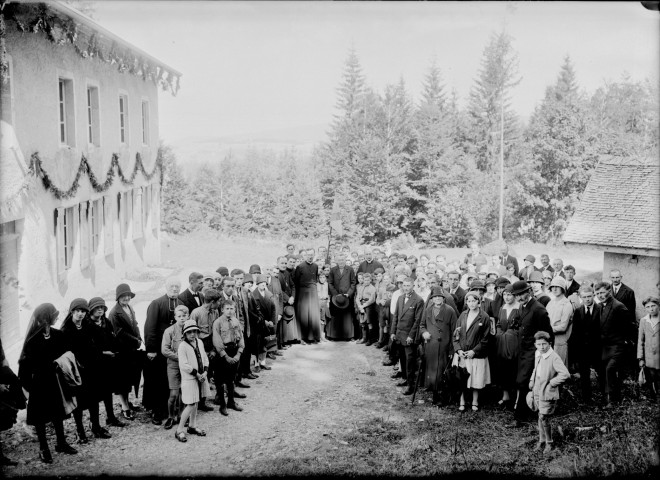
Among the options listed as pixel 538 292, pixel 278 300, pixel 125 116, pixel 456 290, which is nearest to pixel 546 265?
pixel 456 290

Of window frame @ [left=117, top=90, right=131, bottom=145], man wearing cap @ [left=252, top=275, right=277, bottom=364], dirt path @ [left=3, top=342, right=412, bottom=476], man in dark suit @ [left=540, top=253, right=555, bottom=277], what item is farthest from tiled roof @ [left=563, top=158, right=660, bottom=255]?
window frame @ [left=117, top=90, right=131, bottom=145]

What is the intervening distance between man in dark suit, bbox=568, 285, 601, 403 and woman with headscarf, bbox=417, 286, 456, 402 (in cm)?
168

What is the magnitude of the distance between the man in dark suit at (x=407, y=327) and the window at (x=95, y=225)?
29.7 ft

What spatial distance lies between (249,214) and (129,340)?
32.1 metres

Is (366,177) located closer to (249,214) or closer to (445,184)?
(445,184)

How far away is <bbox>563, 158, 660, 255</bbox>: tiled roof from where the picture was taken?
10.9 meters

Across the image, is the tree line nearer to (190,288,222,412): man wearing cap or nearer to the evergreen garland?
the evergreen garland

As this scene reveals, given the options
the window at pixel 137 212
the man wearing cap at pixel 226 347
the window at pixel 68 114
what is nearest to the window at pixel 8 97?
the window at pixel 68 114

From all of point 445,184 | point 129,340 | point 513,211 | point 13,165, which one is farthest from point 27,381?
point 513,211

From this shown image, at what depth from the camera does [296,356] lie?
11.6m

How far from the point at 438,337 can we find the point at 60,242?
8.57 m

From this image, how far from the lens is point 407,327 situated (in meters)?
9.82

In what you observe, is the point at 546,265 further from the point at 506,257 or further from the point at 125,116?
the point at 125,116

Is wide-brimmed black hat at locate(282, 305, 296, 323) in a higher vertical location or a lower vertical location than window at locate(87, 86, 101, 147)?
lower
